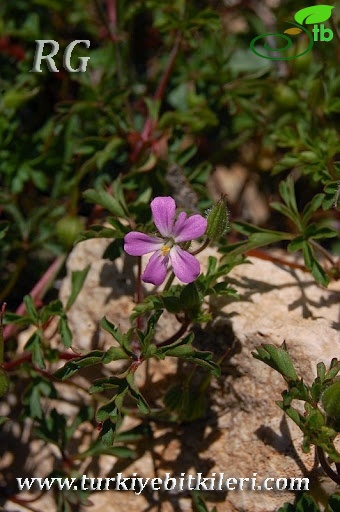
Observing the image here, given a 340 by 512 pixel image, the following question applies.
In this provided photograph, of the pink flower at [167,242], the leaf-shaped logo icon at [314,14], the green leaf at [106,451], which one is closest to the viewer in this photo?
the pink flower at [167,242]

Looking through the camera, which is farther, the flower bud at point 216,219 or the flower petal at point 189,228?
the flower bud at point 216,219

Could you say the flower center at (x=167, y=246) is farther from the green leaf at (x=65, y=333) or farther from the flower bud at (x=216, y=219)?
the green leaf at (x=65, y=333)

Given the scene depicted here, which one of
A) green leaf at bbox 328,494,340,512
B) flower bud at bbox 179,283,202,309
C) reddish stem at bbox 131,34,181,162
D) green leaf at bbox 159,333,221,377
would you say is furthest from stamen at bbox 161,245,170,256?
reddish stem at bbox 131,34,181,162

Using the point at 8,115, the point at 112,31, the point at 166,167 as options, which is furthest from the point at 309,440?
the point at 112,31

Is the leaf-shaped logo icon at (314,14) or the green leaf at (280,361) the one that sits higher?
the leaf-shaped logo icon at (314,14)

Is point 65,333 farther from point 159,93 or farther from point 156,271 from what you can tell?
point 159,93

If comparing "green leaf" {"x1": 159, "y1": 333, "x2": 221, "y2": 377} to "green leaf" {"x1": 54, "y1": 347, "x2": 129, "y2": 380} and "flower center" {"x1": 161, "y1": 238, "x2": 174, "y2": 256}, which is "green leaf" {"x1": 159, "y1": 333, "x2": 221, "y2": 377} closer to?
"green leaf" {"x1": 54, "y1": 347, "x2": 129, "y2": 380}

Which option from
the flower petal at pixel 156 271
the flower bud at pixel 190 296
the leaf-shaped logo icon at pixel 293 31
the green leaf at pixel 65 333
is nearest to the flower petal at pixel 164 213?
the flower petal at pixel 156 271
